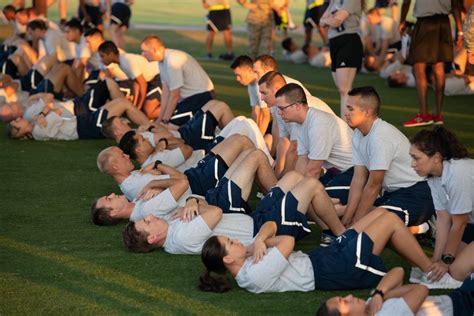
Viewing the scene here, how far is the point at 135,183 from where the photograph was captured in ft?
25.8

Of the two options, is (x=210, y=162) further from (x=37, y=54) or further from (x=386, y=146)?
(x=37, y=54)

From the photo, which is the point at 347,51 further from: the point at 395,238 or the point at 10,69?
the point at 10,69

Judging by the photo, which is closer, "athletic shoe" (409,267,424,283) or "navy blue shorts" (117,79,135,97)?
"athletic shoe" (409,267,424,283)

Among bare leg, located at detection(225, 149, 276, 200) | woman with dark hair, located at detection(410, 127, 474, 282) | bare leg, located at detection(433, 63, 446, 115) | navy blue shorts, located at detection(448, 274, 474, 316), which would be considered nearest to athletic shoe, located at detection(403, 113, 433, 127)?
bare leg, located at detection(433, 63, 446, 115)

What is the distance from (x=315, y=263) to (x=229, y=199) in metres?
1.40

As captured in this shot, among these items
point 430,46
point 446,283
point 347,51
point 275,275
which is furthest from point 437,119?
point 275,275

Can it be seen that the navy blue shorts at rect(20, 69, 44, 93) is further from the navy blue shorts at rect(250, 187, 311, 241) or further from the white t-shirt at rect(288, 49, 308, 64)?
the navy blue shorts at rect(250, 187, 311, 241)

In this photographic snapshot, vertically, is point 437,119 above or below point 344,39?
below

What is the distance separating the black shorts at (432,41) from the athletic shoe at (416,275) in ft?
18.4

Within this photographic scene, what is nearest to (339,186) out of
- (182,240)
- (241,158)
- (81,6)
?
(241,158)

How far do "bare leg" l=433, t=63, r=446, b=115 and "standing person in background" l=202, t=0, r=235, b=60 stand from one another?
8287 millimetres

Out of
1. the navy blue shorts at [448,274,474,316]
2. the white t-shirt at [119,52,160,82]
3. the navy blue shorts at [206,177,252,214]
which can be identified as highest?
the navy blue shorts at [448,274,474,316]

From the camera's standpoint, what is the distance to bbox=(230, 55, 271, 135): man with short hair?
9.11 metres

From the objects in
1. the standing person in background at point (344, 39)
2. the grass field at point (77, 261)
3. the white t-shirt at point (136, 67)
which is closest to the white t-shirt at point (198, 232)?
the grass field at point (77, 261)
